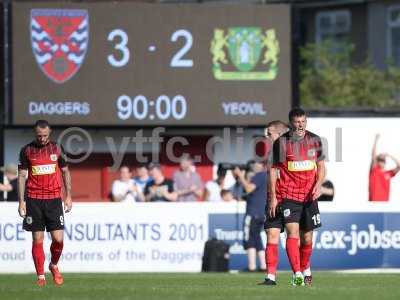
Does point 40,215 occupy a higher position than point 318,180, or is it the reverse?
point 318,180

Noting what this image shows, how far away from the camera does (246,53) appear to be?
26.4 m

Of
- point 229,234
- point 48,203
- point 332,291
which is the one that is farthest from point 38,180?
point 229,234

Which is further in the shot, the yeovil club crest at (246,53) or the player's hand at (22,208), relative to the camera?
the yeovil club crest at (246,53)

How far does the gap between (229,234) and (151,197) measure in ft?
7.02

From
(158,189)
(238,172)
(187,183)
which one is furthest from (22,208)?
(187,183)

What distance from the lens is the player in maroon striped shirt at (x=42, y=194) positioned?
649 inches

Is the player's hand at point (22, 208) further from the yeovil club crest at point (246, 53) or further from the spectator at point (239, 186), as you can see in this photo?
the yeovil club crest at point (246, 53)

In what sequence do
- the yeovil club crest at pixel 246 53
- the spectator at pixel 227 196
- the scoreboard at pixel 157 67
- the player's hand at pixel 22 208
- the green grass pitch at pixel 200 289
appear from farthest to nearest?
the yeovil club crest at pixel 246 53, the scoreboard at pixel 157 67, the spectator at pixel 227 196, the player's hand at pixel 22 208, the green grass pitch at pixel 200 289

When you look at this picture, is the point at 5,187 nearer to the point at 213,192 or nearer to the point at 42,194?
the point at 213,192

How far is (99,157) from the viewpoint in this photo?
93.9ft

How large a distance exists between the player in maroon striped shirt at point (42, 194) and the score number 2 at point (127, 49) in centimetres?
994

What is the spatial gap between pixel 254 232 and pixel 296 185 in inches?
268

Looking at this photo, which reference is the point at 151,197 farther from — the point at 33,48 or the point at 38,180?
the point at 38,180

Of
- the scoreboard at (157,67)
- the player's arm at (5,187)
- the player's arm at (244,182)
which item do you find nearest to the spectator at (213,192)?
the player's arm at (244,182)
